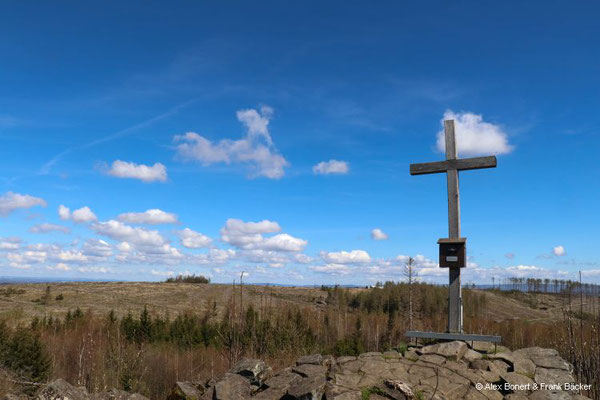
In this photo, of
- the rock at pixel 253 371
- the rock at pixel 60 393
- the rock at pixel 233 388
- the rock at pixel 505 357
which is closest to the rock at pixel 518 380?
the rock at pixel 505 357

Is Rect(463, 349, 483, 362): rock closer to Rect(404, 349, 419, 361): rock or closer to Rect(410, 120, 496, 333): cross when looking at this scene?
Rect(410, 120, 496, 333): cross

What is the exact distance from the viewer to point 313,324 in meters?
29.3

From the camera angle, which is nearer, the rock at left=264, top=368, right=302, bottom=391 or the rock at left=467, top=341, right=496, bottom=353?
the rock at left=264, top=368, right=302, bottom=391

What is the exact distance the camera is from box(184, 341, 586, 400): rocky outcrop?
7.30 m

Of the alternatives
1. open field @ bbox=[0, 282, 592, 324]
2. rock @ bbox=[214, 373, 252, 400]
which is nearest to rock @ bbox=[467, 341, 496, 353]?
rock @ bbox=[214, 373, 252, 400]

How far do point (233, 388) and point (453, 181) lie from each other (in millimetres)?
6959

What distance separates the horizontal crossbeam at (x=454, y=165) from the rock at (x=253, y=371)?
6131mm

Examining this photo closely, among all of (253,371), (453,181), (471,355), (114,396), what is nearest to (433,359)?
(471,355)

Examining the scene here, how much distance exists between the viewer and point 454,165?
11.0 metres

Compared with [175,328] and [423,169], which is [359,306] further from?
[423,169]

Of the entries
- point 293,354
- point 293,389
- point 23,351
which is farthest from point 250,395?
point 23,351

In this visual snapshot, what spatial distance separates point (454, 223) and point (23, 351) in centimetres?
1504

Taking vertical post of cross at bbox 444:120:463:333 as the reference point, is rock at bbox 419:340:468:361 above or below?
below

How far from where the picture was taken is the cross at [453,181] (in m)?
10.5
